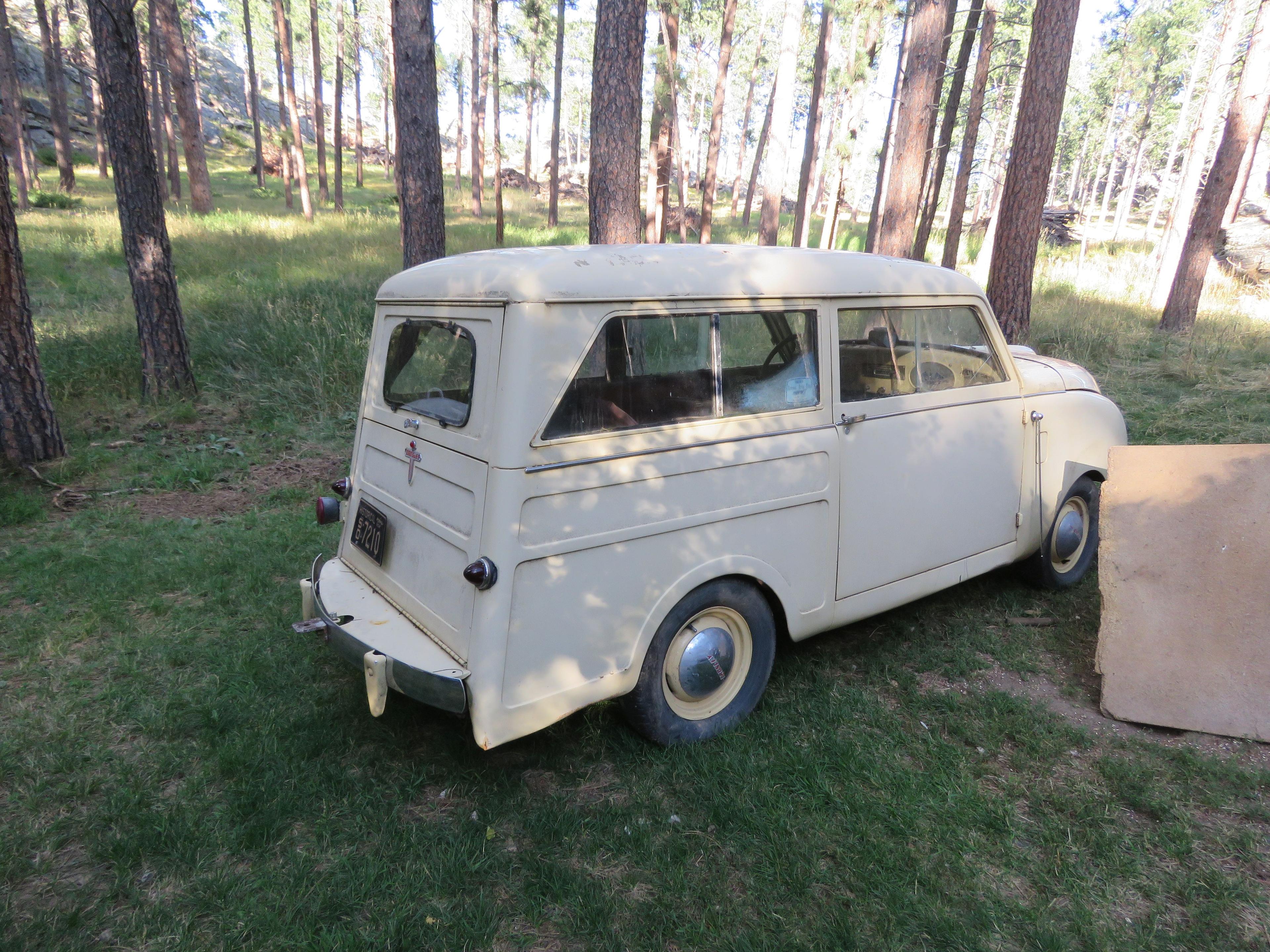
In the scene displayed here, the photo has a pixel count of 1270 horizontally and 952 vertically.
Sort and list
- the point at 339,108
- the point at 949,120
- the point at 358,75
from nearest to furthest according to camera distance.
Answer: the point at 949,120 → the point at 339,108 → the point at 358,75

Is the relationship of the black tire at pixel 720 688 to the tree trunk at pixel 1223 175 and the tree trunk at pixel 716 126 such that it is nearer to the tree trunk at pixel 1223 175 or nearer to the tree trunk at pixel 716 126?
the tree trunk at pixel 1223 175

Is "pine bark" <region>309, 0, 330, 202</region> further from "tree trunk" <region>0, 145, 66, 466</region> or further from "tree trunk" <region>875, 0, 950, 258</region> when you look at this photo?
"tree trunk" <region>0, 145, 66, 466</region>

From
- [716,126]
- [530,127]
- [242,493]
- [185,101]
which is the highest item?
[530,127]

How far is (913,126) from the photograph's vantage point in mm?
10328

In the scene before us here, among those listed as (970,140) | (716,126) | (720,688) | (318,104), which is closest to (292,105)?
(318,104)

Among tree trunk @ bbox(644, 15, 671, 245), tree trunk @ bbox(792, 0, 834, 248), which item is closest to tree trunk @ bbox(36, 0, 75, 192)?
tree trunk @ bbox(644, 15, 671, 245)

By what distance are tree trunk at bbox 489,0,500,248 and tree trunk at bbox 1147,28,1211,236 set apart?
26.3 metres

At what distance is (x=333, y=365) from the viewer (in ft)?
27.4

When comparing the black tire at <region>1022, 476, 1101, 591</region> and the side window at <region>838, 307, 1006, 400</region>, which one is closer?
the side window at <region>838, 307, 1006, 400</region>

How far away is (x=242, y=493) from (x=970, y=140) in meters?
16.5

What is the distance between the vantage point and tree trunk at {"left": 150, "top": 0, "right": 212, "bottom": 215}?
17312 millimetres

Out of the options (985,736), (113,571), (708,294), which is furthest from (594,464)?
(113,571)

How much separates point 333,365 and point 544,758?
662 centimetres

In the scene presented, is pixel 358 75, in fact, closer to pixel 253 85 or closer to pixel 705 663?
pixel 253 85
